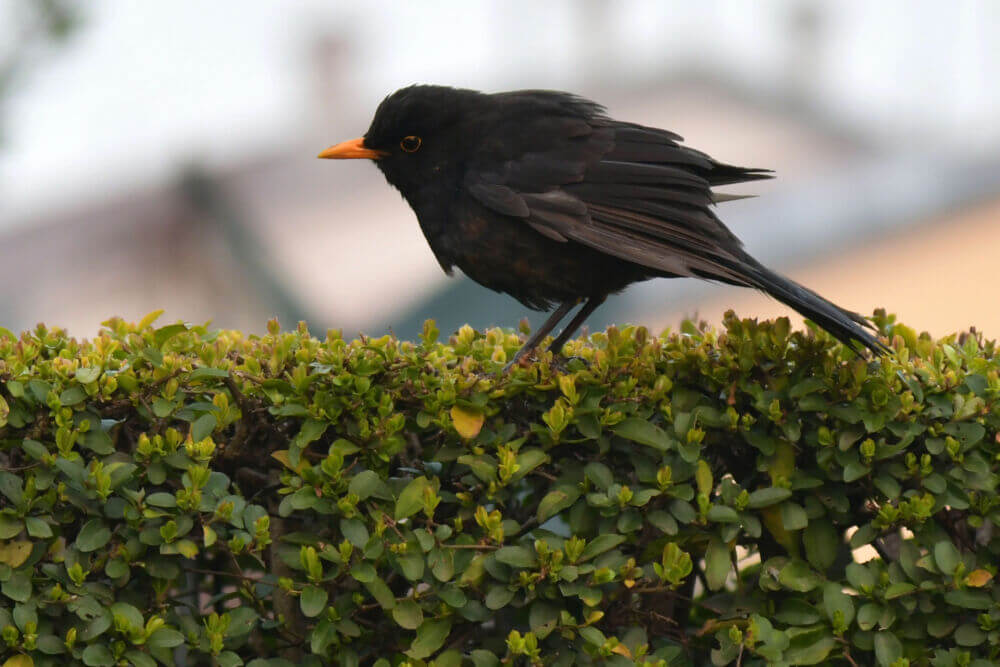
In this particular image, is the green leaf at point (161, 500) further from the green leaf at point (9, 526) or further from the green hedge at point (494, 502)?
the green leaf at point (9, 526)

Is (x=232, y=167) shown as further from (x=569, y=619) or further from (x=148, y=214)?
(x=569, y=619)

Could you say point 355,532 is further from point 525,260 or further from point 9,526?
point 525,260

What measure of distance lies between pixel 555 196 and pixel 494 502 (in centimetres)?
Result: 133

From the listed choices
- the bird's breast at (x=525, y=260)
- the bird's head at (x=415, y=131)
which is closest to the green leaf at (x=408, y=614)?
the bird's breast at (x=525, y=260)

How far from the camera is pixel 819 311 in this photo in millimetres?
3680

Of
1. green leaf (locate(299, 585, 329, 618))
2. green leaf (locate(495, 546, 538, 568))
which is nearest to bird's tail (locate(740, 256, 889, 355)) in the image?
green leaf (locate(495, 546, 538, 568))

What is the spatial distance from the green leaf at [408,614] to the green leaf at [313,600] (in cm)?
22

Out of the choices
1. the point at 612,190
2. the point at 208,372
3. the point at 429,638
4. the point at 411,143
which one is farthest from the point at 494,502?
the point at 411,143

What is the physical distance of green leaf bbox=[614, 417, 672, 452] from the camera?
11.5 feet

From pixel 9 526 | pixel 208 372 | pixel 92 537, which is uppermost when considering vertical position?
pixel 208 372

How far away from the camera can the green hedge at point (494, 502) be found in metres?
3.47

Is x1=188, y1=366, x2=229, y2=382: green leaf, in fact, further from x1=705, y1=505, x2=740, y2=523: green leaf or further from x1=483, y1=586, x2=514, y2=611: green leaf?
x1=705, y1=505, x2=740, y2=523: green leaf

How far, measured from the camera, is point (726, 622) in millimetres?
3590

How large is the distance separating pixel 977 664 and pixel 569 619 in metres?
1.26
